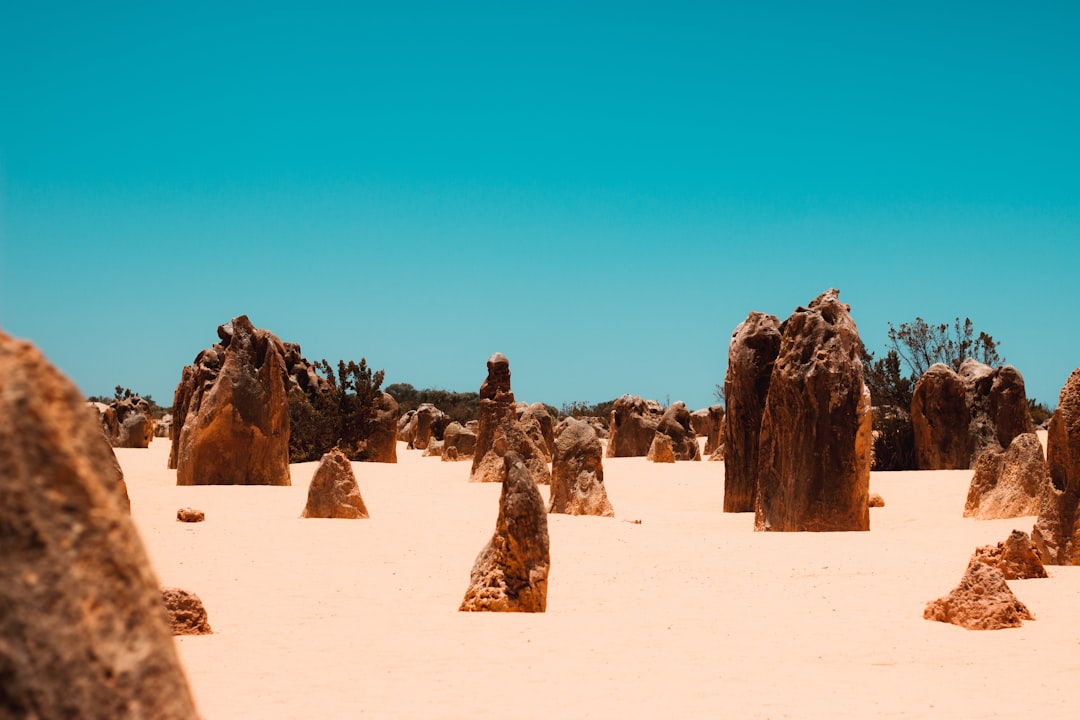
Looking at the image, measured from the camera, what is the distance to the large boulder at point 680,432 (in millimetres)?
30203

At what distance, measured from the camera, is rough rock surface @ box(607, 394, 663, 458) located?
32219mm

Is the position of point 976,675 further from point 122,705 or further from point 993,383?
point 993,383

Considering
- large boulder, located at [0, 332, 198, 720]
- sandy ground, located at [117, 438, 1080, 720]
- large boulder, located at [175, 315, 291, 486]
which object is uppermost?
large boulder, located at [175, 315, 291, 486]

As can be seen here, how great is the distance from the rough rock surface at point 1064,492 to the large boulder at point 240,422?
12251mm

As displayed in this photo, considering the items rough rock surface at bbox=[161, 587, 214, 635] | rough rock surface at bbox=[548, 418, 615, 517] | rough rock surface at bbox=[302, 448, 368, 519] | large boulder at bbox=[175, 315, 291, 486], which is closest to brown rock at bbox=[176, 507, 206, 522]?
rough rock surface at bbox=[302, 448, 368, 519]

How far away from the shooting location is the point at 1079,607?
7984 millimetres

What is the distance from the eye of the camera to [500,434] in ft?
70.1

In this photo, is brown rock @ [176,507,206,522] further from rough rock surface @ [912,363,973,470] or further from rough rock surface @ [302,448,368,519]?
rough rock surface @ [912,363,973,470]

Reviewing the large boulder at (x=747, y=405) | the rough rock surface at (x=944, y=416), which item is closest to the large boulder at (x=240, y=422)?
the large boulder at (x=747, y=405)

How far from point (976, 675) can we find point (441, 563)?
5.51 m

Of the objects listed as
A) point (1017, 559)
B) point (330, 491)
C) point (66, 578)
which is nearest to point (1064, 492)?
point (1017, 559)

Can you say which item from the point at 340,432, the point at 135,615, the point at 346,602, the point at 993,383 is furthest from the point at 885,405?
the point at 135,615

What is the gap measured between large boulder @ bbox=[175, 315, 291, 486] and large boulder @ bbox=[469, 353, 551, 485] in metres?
4.31

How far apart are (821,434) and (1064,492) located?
3.42 metres
